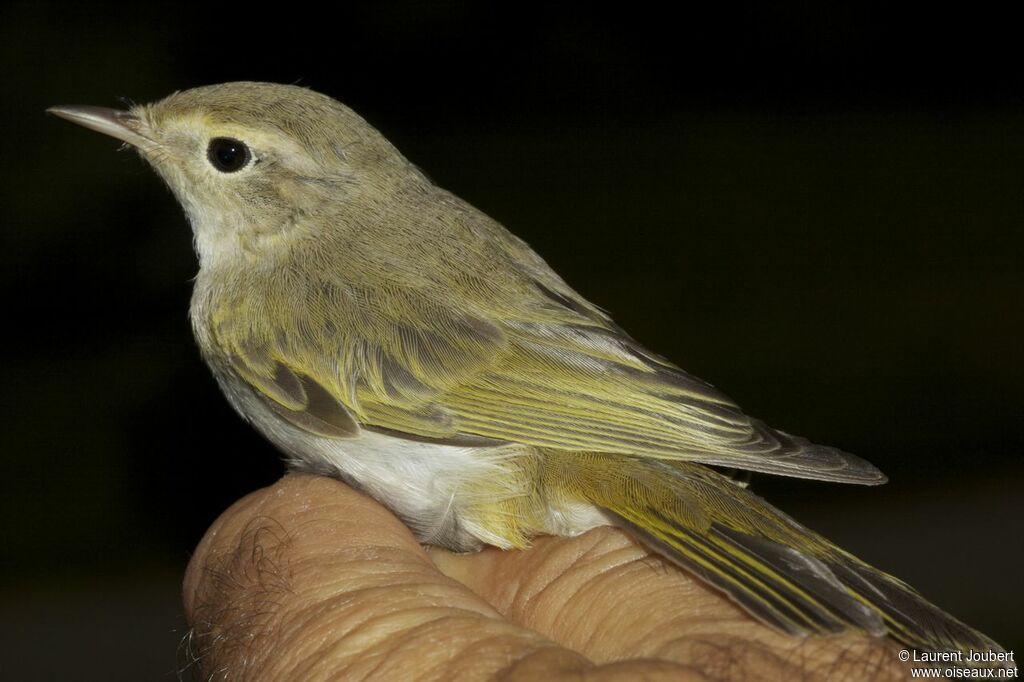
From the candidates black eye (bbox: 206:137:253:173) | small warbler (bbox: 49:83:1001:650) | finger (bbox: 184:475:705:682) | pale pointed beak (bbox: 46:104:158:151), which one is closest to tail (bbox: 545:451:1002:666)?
small warbler (bbox: 49:83:1001:650)

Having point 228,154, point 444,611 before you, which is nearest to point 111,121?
point 228,154

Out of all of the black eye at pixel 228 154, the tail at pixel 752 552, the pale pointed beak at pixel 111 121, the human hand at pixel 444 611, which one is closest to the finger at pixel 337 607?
the human hand at pixel 444 611

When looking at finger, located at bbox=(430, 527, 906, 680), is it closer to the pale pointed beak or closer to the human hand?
the human hand

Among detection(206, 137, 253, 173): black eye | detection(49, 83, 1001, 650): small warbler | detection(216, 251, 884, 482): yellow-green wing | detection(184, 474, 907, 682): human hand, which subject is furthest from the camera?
detection(206, 137, 253, 173): black eye

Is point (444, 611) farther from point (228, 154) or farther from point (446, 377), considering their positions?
point (228, 154)

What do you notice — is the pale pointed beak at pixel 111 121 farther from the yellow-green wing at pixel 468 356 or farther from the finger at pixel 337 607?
the finger at pixel 337 607

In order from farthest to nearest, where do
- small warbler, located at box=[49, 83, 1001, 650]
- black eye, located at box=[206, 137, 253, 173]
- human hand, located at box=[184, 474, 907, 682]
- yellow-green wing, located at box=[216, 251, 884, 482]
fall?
1. black eye, located at box=[206, 137, 253, 173]
2. yellow-green wing, located at box=[216, 251, 884, 482]
3. small warbler, located at box=[49, 83, 1001, 650]
4. human hand, located at box=[184, 474, 907, 682]

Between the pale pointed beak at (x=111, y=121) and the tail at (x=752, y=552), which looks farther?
the pale pointed beak at (x=111, y=121)
